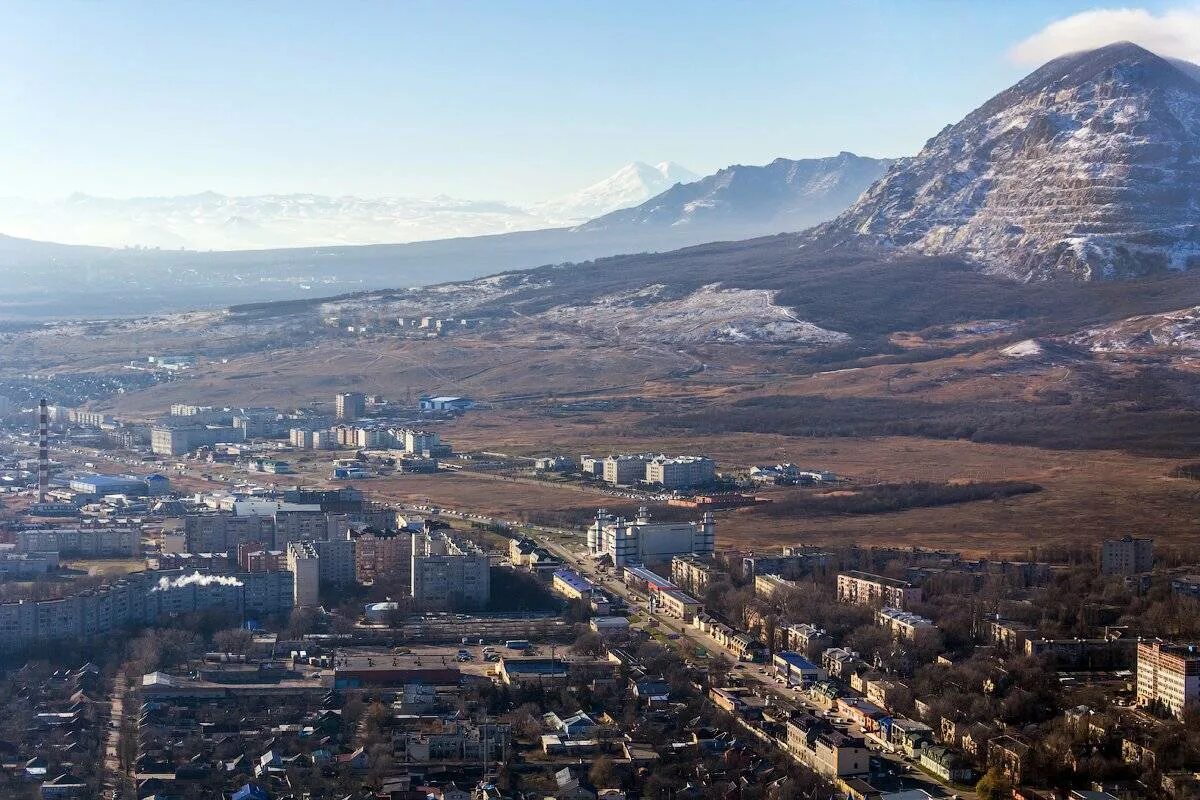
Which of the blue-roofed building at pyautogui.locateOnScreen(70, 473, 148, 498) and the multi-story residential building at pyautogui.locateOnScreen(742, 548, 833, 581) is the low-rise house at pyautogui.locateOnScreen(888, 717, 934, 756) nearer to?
the multi-story residential building at pyautogui.locateOnScreen(742, 548, 833, 581)

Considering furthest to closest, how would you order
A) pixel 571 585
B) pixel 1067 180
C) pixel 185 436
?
1. pixel 1067 180
2. pixel 185 436
3. pixel 571 585

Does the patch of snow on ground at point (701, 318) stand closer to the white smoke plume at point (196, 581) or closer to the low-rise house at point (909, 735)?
the white smoke plume at point (196, 581)

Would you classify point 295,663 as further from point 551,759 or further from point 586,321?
point 586,321

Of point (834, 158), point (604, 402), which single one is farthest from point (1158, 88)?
point (834, 158)

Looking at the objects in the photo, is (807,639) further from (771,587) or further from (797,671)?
(771,587)

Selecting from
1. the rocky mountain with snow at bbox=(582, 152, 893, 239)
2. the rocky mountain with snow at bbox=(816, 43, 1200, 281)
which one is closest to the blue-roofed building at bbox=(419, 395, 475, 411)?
the rocky mountain with snow at bbox=(816, 43, 1200, 281)

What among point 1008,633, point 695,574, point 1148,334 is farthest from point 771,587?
point 1148,334
